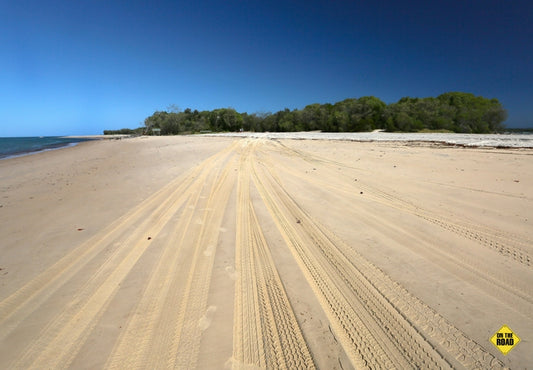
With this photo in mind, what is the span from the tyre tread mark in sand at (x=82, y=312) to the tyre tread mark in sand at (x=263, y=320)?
1.24 meters

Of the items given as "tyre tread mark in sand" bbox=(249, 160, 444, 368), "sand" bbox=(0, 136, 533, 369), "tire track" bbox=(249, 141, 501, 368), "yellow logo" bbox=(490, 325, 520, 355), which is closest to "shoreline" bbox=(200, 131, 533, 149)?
"sand" bbox=(0, 136, 533, 369)

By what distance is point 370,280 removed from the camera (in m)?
2.30

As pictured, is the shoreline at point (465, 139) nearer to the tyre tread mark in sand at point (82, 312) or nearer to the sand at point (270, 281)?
the sand at point (270, 281)

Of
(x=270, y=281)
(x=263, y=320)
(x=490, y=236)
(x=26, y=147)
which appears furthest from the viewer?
(x=26, y=147)

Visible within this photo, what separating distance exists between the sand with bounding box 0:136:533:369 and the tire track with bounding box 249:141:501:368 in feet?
0.04

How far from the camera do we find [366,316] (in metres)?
1.88

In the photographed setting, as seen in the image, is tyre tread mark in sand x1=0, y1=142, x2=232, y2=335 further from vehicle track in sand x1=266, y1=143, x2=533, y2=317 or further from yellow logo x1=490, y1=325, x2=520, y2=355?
vehicle track in sand x1=266, y1=143, x2=533, y2=317

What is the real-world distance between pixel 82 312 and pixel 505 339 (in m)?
3.50

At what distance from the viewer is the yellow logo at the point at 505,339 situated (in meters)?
1.60

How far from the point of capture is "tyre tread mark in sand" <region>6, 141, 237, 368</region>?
5.18ft

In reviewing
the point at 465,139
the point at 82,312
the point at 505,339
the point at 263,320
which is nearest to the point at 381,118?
the point at 465,139

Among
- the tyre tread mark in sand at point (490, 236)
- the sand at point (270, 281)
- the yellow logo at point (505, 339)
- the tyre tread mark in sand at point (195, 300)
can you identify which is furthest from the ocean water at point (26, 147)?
the yellow logo at point (505, 339)

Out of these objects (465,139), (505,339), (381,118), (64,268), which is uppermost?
(381,118)

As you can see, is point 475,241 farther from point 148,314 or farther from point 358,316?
point 148,314
